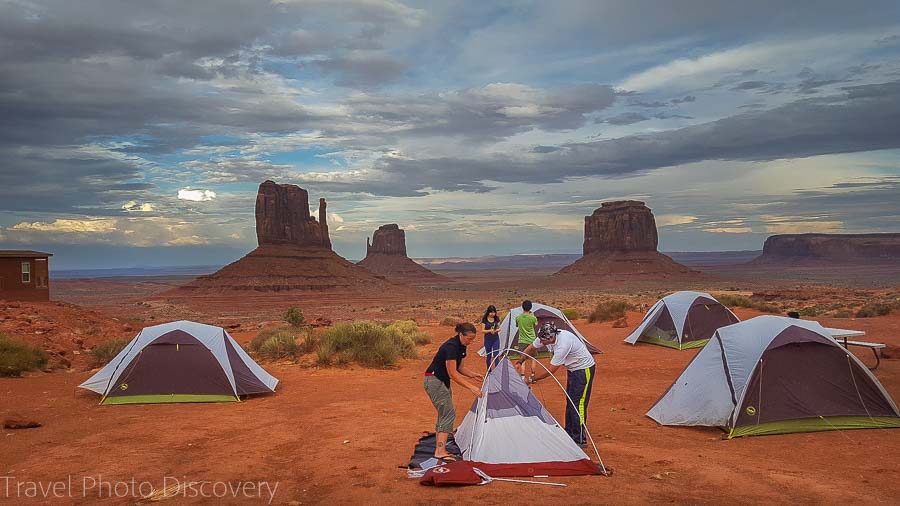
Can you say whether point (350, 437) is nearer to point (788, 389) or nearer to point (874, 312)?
point (788, 389)

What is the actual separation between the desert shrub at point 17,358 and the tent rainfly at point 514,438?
44.0ft

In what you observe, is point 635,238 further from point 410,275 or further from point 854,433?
point 854,433

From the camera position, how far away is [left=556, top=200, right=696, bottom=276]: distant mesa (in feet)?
347

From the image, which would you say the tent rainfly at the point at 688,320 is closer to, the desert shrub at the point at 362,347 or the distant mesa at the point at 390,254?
the desert shrub at the point at 362,347

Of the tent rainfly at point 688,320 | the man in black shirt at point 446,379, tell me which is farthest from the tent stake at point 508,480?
the tent rainfly at point 688,320

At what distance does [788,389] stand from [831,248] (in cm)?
17220

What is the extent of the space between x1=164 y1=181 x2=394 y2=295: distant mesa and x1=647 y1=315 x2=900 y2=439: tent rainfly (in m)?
68.3

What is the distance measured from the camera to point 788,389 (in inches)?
362

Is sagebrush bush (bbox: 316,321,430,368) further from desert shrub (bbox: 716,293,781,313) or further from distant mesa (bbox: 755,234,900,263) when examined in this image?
distant mesa (bbox: 755,234,900,263)

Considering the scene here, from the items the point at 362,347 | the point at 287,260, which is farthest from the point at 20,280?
the point at 287,260

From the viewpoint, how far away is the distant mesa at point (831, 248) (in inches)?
5738

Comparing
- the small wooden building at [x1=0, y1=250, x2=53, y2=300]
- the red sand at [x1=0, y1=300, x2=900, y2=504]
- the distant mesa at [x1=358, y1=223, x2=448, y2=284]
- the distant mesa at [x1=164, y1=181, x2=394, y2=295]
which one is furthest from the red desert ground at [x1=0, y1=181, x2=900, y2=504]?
the distant mesa at [x1=358, y1=223, x2=448, y2=284]

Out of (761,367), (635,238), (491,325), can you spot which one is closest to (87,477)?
(491,325)

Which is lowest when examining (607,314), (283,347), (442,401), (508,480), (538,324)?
(607,314)
